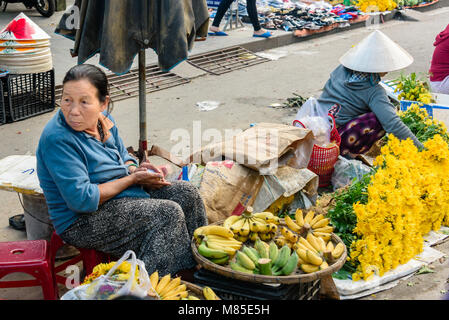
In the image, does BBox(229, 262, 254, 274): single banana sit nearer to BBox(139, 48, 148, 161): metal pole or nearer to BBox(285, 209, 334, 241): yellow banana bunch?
BBox(285, 209, 334, 241): yellow banana bunch

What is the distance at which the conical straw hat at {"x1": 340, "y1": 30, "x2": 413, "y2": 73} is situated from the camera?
455 centimetres

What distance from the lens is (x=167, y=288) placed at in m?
2.62

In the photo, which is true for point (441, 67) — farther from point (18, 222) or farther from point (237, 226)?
point (18, 222)

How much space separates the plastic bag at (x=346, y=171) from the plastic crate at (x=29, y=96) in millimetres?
3224

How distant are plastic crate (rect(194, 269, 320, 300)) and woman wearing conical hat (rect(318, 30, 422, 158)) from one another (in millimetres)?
2059

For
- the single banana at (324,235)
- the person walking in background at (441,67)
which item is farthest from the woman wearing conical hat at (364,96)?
the single banana at (324,235)

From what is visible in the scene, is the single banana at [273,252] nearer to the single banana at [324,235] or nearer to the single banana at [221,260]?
the single banana at [221,260]

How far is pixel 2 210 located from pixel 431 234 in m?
3.15

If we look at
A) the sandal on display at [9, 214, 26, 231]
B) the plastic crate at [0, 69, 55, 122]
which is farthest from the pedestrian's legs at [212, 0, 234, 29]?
the sandal on display at [9, 214, 26, 231]

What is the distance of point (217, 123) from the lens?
6.16m

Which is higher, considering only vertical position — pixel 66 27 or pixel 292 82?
pixel 66 27
